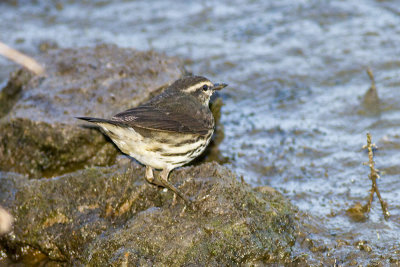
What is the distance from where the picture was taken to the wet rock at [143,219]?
16.9 ft

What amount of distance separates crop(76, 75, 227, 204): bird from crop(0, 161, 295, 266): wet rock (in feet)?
0.67

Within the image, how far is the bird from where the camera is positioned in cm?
560

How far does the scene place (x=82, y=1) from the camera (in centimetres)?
1471

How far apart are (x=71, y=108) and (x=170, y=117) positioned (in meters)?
2.21

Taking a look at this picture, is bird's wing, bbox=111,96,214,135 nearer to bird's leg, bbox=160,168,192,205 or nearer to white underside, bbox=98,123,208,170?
white underside, bbox=98,123,208,170

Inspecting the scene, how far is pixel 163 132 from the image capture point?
19.1 feet

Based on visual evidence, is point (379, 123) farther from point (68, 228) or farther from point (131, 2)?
point (131, 2)

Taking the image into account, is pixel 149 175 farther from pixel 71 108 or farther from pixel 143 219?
pixel 71 108

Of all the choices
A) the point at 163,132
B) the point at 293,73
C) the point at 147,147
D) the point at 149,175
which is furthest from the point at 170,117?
the point at 293,73

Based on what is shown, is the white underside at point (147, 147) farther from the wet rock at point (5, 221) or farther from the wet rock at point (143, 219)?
the wet rock at point (5, 221)

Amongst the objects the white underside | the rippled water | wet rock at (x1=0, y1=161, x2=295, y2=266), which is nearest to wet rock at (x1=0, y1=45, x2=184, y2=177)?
wet rock at (x1=0, y1=161, x2=295, y2=266)

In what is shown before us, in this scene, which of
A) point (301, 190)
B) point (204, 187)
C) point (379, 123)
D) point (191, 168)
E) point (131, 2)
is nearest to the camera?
point (204, 187)

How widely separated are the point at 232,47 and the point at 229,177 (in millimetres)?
6420

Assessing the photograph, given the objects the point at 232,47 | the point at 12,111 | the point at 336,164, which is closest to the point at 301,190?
the point at 336,164
